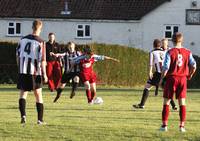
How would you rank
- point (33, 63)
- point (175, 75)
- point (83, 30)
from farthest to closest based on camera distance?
point (83, 30) < point (33, 63) < point (175, 75)

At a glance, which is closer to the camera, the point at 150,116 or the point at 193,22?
the point at 150,116

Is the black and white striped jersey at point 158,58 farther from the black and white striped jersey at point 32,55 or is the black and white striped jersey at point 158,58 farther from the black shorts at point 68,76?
the black and white striped jersey at point 32,55

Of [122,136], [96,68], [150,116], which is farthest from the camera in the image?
[96,68]

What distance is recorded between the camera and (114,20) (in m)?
59.0

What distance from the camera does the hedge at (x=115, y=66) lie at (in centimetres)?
4228

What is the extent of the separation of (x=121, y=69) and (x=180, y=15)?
18.2 m

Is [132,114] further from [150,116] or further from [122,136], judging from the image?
[122,136]

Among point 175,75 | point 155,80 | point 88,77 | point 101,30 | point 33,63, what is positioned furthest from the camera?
point 101,30

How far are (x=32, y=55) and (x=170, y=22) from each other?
45.4 meters

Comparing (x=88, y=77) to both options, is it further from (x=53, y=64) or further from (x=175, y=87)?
(x=175, y=87)

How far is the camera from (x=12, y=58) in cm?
4325

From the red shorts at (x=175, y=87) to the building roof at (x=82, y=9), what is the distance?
1744 inches

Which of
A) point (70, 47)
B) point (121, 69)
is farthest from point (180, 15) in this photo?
point (70, 47)

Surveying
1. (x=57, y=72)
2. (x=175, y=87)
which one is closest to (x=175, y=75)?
(x=175, y=87)
